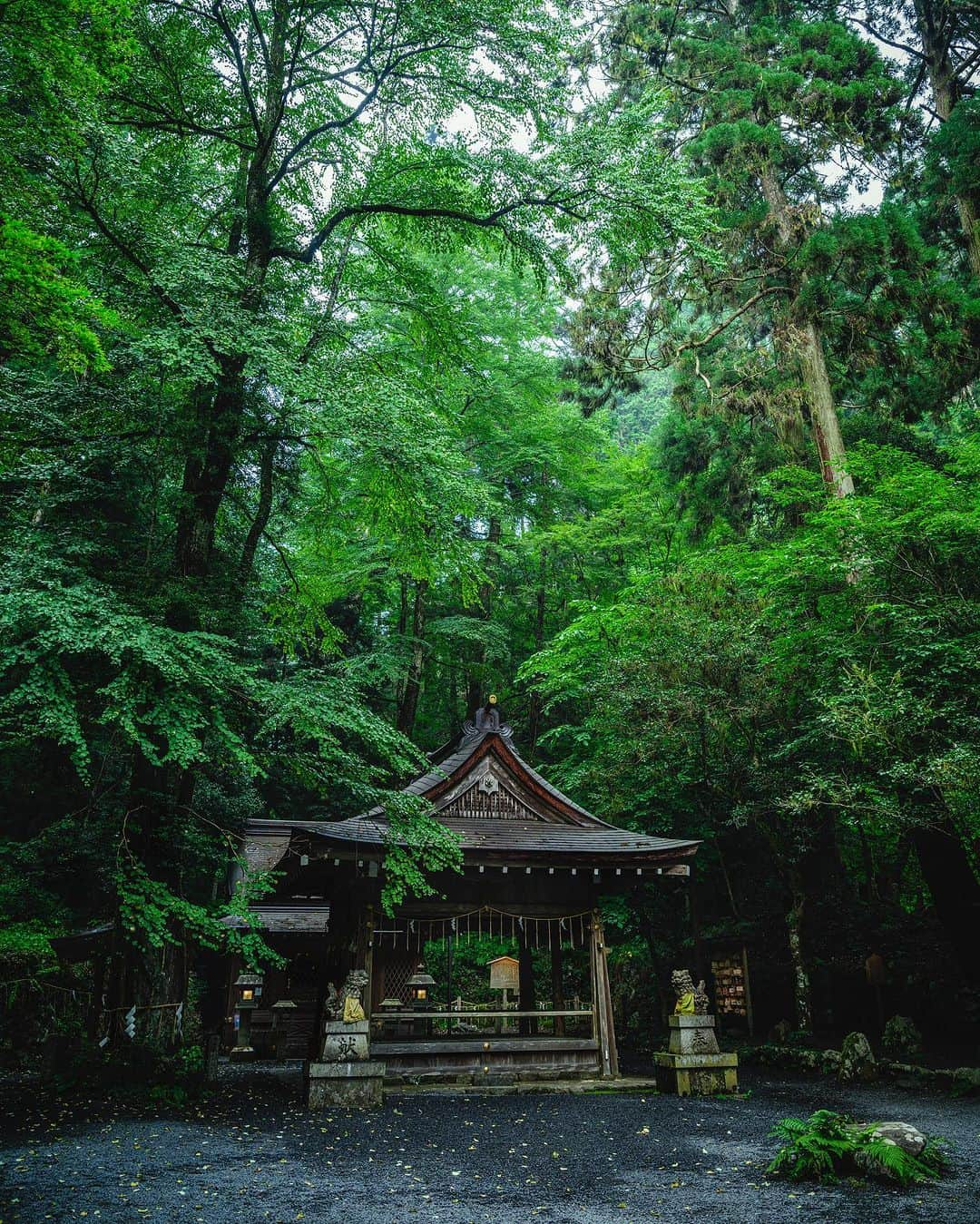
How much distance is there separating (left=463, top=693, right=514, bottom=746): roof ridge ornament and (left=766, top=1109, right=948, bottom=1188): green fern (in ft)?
24.8

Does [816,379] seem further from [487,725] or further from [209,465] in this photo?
[209,465]

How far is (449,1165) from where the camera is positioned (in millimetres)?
6449

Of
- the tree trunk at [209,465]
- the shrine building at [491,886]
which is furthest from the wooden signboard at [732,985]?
the tree trunk at [209,465]

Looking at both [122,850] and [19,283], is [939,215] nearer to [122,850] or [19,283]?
[19,283]

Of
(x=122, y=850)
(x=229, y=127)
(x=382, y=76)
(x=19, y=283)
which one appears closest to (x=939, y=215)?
(x=382, y=76)

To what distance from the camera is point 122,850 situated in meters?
9.63

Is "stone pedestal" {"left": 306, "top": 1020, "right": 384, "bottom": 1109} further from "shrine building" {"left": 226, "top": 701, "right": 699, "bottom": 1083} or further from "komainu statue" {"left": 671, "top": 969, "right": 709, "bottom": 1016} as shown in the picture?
"komainu statue" {"left": 671, "top": 969, "right": 709, "bottom": 1016}

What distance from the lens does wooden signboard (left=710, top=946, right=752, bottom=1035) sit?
14977 mm

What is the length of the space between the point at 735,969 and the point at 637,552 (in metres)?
9.57

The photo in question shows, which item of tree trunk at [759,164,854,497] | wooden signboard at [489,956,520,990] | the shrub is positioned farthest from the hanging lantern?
tree trunk at [759,164,854,497]

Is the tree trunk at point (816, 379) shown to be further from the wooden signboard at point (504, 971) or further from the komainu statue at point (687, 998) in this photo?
the wooden signboard at point (504, 971)

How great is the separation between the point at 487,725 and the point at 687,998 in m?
5.05

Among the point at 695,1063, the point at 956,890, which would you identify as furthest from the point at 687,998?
the point at 956,890

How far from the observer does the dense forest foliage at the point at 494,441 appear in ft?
26.3
